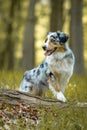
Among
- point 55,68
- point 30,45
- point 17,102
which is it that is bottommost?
point 17,102

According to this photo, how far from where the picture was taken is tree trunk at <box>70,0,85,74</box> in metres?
22.3

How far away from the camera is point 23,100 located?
8.66m

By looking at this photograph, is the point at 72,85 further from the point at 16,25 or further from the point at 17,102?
the point at 16,25

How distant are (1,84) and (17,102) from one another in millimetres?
3492

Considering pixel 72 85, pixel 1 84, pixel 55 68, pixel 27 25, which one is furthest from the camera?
pixel 27 25

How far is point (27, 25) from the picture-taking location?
2469 centimetres

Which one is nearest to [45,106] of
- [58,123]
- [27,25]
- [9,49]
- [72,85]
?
[58,123]

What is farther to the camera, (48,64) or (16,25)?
(16,25)

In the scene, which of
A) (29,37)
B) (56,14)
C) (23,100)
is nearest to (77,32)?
(29,37)

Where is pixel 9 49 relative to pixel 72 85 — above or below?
above

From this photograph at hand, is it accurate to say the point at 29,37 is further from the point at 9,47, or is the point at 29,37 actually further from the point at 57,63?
the point at 57,63

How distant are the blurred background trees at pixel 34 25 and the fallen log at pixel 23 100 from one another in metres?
13.6

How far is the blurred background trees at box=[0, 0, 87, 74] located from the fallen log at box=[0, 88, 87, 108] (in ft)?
44.6

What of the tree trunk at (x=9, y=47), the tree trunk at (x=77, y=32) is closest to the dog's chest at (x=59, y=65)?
the tree trunk at (x=77, y=32)
